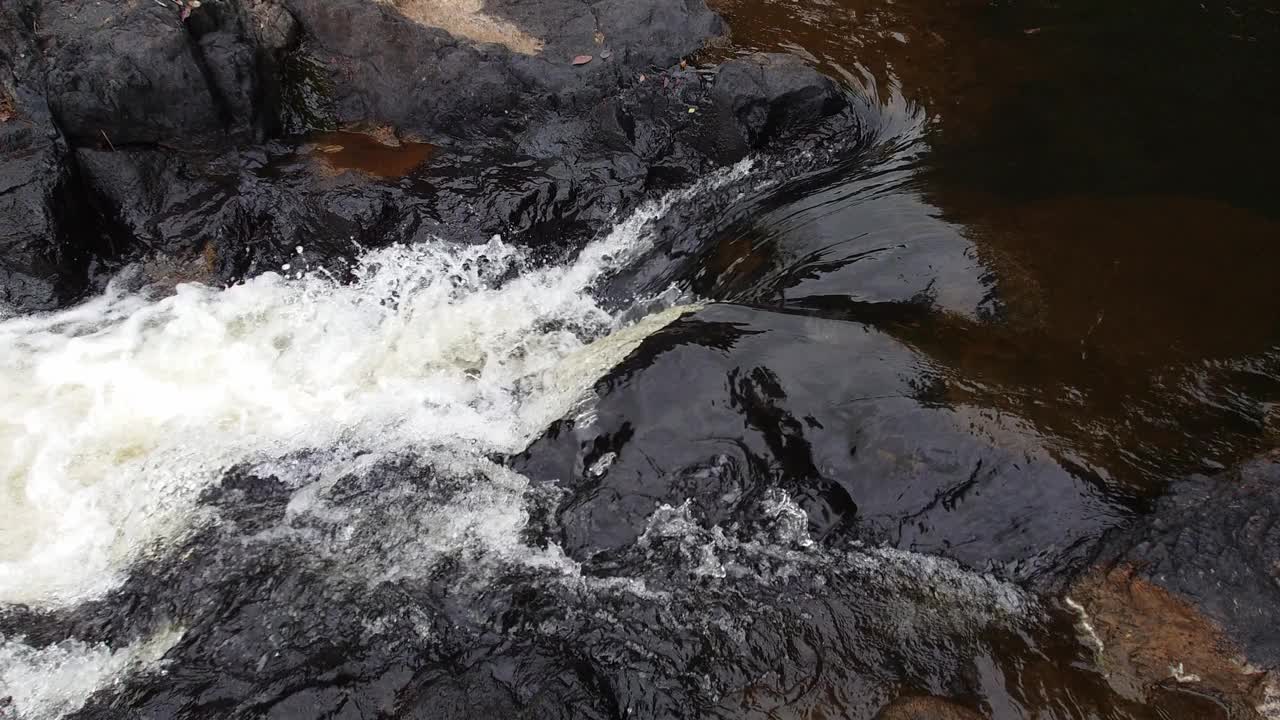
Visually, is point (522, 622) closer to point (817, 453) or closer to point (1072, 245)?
point (817, 453)

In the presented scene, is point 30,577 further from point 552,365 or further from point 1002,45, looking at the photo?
point 1002,45

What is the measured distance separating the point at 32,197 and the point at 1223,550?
750 centimetres

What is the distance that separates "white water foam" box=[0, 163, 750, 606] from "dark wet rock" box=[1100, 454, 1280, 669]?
297 cm

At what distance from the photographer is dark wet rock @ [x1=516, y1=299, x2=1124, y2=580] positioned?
12.7 feet

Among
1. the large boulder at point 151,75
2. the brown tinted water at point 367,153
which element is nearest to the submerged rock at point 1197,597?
the brown tinted water at point 367,153

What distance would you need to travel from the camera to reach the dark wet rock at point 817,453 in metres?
3.86

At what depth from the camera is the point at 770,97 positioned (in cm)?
651

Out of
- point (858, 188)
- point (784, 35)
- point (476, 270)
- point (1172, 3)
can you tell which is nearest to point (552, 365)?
point (476, 270)

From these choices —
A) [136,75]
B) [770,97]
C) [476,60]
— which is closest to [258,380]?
[136,75]

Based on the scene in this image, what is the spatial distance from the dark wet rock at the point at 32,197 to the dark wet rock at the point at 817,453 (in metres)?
3.83

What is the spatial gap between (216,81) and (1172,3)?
9089mm

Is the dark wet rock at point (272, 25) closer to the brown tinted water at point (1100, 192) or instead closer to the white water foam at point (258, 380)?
the white water foam at point (258, 380)

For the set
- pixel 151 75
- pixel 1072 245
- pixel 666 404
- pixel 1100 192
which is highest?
pixel 151 75

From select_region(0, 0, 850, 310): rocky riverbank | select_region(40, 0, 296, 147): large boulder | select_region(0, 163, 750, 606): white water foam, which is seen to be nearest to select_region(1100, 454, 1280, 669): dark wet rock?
select_region(0, 163, 750, 606): white water foam
